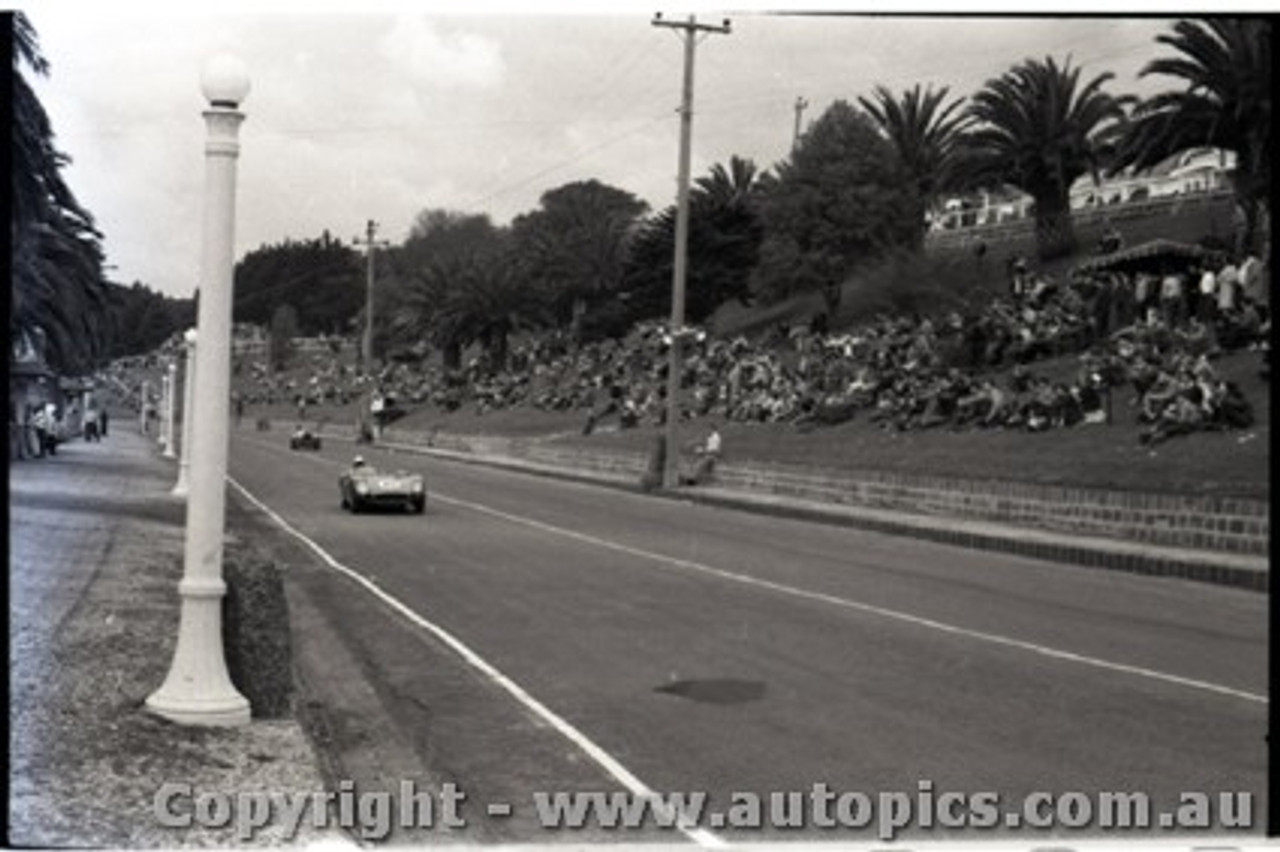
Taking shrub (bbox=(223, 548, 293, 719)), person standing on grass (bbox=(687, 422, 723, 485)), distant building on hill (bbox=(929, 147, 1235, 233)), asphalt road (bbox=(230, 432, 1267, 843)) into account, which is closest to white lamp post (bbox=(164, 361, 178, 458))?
person standing on grass (bbox=(687, 422, 723, 485))

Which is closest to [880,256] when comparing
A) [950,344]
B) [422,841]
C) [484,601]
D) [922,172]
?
[922,172]

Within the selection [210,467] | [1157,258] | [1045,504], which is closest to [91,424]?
[1157,258]

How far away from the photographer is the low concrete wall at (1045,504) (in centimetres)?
2016

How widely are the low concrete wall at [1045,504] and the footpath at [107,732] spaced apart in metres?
8.37

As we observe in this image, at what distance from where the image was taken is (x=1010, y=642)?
40.4ft

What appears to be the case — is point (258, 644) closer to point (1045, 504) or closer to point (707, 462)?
point (1045, 504)

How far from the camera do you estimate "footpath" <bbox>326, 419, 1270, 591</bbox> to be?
64.0ft

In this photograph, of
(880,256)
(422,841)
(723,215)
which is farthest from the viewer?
(723,215)

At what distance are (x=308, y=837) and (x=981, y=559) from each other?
16.4 m

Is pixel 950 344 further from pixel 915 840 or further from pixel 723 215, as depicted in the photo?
pixel 915 840

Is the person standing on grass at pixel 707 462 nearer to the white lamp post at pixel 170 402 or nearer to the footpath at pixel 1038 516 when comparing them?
the footpath at pixel 1038 516

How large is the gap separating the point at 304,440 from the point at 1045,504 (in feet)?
140

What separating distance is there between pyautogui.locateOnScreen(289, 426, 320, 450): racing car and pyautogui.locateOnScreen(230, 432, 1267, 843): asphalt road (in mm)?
42075

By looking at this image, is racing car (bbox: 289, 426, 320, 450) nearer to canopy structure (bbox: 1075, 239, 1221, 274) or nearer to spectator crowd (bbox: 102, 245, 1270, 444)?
spectator crowd (bbox: 102, 245, 1270, 444)
